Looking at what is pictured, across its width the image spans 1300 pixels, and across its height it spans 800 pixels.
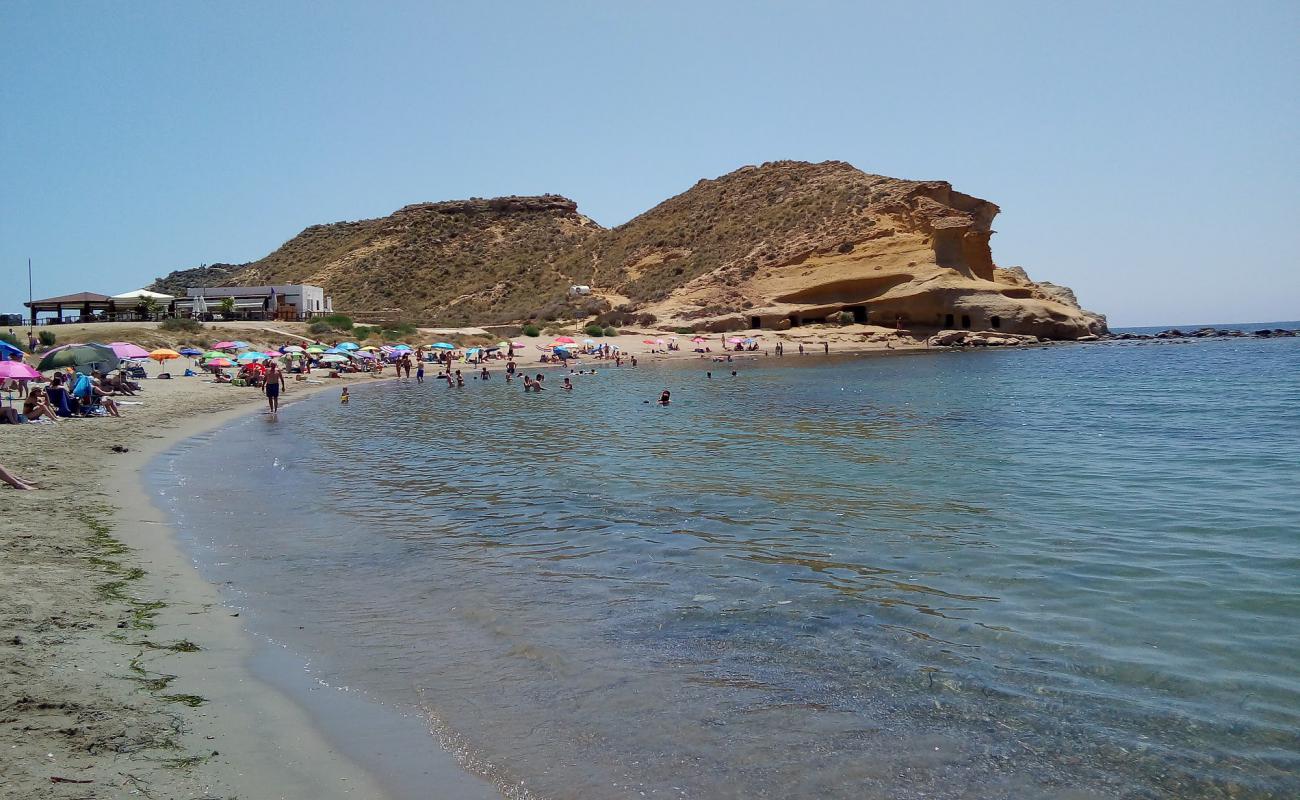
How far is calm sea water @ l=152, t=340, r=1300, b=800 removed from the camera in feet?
15.4

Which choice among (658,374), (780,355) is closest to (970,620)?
(658,374)

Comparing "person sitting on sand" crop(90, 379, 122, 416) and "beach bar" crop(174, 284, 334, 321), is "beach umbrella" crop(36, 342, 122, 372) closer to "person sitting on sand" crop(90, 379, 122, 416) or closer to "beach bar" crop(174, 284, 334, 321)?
"person sitting on sand" crop(90, 379, 122, 416)

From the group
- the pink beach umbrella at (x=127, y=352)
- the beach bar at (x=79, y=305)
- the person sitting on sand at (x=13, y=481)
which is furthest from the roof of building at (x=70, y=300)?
the person sitting on sand at (x=13, y=481)

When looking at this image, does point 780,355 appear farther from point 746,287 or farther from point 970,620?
point 970,620

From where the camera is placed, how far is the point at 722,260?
231 ft

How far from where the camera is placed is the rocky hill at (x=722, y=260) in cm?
6094

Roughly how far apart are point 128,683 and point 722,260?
6713 cm

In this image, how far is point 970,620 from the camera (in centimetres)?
681

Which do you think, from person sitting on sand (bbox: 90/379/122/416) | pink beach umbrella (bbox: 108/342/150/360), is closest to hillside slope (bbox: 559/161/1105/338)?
pink beach umbrella (bbox: 108/342/150/360)

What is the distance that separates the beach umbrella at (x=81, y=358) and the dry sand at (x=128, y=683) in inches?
684

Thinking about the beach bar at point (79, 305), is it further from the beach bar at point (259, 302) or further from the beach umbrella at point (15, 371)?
the beach umbrella at point (15, 371)

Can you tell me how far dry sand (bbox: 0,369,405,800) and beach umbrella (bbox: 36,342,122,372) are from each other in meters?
17.4

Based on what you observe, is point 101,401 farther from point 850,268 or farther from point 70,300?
point 850,268

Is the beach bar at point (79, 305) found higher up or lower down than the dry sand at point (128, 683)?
higher up
